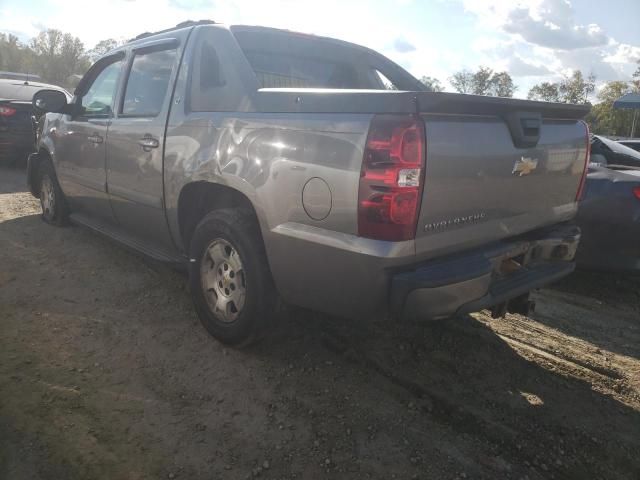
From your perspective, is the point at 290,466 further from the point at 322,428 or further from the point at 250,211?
the point at 250,211

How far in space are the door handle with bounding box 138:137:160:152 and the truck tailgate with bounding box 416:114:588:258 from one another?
202 cm

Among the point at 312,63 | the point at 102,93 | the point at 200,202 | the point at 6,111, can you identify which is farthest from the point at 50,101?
the point at 6,111

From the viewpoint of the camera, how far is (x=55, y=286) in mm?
3955

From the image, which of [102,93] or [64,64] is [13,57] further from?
[102,93]

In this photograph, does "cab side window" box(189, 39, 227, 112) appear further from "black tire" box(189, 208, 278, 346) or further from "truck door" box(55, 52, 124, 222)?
"truck door" box(55, 52, 124, 222)

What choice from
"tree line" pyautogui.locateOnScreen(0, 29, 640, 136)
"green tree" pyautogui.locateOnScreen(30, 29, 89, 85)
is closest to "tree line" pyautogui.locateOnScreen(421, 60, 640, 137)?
"tree line" pyautogui.locateOnScreen(0, 29, 640, 136)

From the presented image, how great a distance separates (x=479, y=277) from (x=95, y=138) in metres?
3.41

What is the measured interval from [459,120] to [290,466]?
1726 millimetres

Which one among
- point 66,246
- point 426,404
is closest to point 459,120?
point 426,404

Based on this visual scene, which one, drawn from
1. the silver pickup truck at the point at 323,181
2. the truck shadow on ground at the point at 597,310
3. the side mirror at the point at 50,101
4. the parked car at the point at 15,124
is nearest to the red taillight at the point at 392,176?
the silver pickup truck at the point at 323,181

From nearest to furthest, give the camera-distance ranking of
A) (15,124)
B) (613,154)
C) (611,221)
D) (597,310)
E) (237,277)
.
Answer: (237,277), (597,310), (611,221), (613,154), (15,124)

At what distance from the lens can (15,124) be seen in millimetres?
8812

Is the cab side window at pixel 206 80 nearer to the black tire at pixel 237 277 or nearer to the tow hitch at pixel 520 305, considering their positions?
the black tire at pixel 237 277

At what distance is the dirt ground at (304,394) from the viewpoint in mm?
2180
